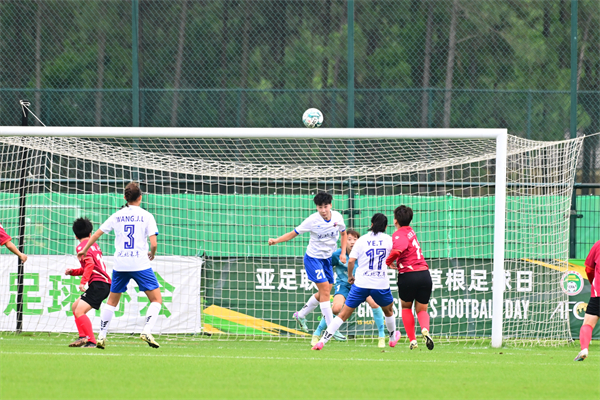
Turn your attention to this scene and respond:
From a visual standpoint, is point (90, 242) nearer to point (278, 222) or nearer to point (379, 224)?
point (379, 224)

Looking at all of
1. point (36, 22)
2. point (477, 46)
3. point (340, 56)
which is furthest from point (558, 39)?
point (36, 22)

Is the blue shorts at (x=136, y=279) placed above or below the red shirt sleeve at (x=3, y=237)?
below

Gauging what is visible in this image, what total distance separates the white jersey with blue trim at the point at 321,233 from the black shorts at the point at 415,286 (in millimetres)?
1375

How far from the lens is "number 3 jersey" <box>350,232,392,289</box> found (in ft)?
28.3

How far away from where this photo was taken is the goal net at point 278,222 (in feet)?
36.5

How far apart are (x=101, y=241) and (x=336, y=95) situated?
5.06m

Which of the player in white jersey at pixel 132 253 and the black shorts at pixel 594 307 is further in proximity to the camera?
the player in white jersey at pixel 132 253

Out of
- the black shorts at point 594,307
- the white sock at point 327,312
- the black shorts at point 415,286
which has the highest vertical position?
the black shorts at point 415,286

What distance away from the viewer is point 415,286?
8.54m

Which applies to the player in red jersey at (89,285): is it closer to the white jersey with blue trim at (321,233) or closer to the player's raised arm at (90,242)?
the player's raised arm at (90,242)

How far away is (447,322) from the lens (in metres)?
11.5

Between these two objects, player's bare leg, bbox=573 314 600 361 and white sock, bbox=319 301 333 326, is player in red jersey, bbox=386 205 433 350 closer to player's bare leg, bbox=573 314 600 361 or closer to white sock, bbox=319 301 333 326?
white sock, bbox=319 301 333 326

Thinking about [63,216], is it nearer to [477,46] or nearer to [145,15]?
[145,15]

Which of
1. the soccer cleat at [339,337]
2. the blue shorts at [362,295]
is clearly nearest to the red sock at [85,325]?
the blue shorts at [362,295]
